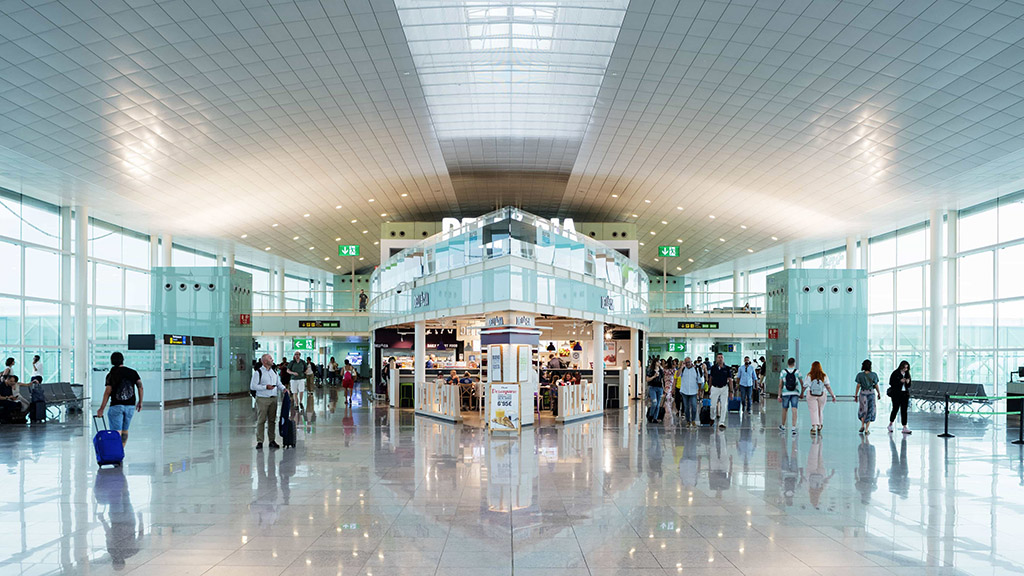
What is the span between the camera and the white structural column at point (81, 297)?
29.6m

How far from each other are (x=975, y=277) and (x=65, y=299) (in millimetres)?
32180

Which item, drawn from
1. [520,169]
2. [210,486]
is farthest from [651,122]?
[210,486]

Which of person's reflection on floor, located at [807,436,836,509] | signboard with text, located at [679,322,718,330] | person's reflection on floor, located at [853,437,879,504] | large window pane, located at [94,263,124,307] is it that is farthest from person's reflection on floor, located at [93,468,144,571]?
signboard with text, located at [679,322,718,330]

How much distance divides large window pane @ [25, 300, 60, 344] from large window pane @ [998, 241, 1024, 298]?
3243 cm

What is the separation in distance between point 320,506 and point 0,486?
3994mm

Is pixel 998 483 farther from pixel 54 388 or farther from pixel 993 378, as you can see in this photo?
pixel 993 378

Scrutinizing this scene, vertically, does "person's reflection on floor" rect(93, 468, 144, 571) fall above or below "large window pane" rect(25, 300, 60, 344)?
below

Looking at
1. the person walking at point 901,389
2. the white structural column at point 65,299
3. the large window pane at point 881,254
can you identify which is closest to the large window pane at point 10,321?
the white structural column at point 65,299

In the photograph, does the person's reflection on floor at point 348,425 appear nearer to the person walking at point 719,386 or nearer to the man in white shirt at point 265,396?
the man in white shirt at point 265,396

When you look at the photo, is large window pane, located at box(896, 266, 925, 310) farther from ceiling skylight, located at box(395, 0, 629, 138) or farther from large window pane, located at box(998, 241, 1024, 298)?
ceiling skylight, located at box(395, 0, 629, 138)

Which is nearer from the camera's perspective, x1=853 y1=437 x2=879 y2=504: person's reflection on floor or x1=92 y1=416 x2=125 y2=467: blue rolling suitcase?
x1=853 y1=437 x2=879 y2=504: person's reflection on floor

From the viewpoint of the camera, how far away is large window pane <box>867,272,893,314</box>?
3719cm

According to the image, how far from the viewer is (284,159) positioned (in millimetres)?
28109

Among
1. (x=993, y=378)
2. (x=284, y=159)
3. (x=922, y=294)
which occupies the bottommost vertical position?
(x=993, y=378)
